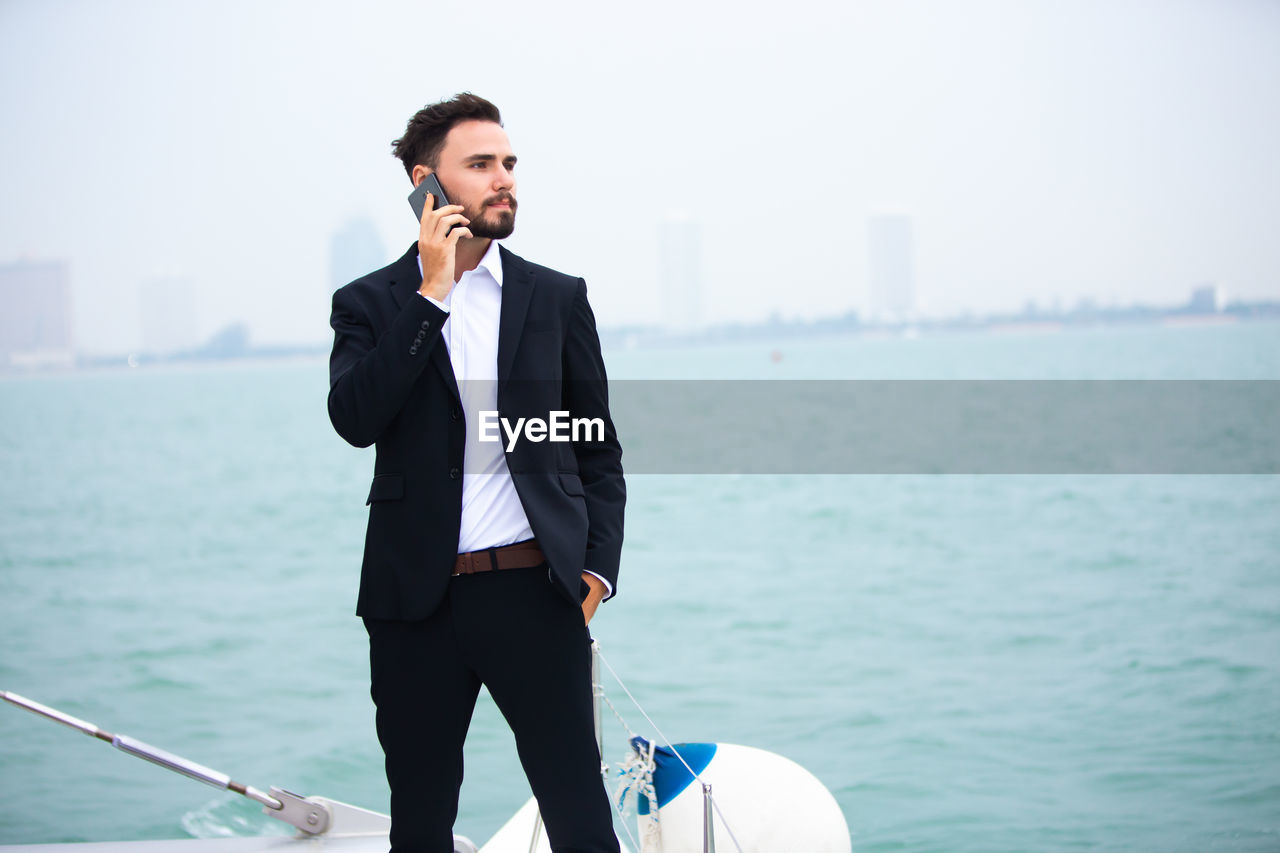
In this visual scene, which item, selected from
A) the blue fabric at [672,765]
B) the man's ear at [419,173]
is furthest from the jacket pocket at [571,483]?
the blue fabric at [672,765]

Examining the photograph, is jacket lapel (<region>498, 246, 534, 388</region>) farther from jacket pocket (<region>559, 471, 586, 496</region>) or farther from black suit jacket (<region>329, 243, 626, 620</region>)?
jacket pocket (<region>559, 471, 586, 496</region>)

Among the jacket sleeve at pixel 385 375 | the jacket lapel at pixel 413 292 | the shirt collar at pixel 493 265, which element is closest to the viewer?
the jacket sleeve at pixel 385 375

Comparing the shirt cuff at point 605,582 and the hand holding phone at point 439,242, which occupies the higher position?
the hand holding phone at point 439,242

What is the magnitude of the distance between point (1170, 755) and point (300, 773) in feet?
17.7

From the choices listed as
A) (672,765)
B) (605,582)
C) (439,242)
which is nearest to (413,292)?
(439,242)

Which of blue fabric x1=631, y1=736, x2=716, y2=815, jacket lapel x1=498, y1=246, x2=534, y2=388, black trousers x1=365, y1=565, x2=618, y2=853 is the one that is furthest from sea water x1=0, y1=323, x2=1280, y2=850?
jacket lapel x1=498, y1=246, x2=534, y2=388

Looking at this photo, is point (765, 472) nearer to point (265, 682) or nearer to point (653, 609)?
point (653, 609)

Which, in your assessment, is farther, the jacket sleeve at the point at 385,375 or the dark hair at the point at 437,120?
the dark hair at the point at 437,120

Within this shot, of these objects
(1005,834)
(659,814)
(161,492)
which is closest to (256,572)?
(161,492)

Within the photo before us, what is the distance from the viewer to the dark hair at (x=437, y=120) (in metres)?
1.87

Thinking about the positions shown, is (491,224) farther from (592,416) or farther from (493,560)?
(493,560)

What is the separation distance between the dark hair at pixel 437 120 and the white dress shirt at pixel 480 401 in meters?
0.18

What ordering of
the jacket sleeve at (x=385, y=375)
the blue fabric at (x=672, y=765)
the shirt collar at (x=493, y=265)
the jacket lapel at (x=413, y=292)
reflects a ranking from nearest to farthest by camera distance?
1. the jacket sleeve at (x=385, y=375)
2. the jacket lapel at (x=413, y=292)
3. the shirt collar at (x=493, y=265)
4. the blue fabric at (x=672, y=765)

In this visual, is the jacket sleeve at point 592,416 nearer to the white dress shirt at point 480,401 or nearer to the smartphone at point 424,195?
the white dress shirt at point 480,401
